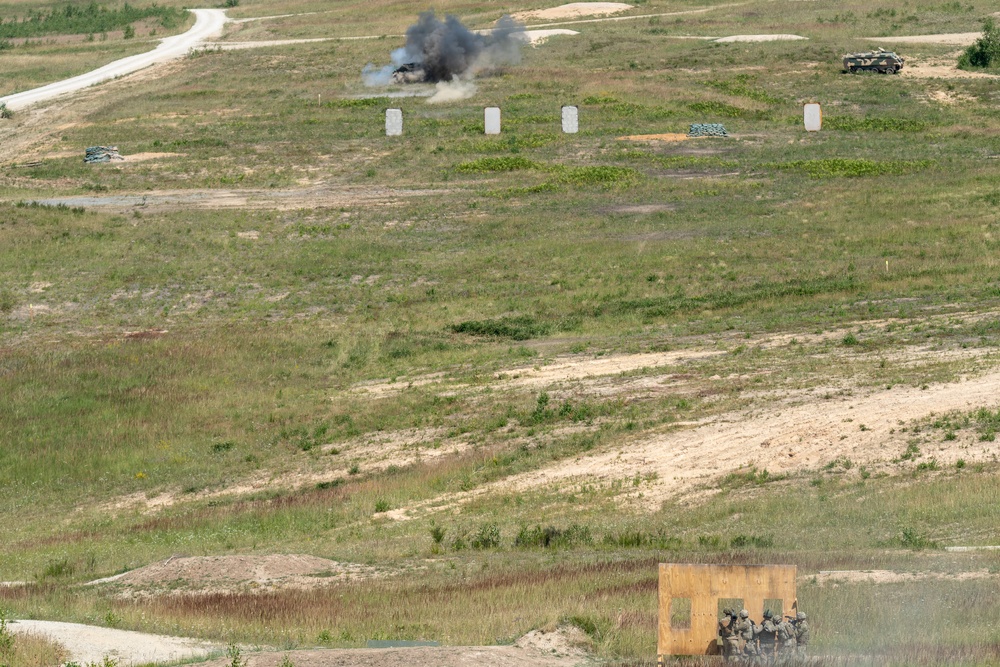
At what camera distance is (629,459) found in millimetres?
30312

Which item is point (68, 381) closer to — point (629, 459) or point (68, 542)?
point (68, 542)

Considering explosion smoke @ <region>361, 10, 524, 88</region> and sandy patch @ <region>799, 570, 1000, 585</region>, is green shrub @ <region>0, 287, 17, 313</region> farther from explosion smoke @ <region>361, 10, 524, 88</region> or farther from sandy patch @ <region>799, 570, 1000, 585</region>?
explosion smoke @ <region>361, 10, 524, 88</region>

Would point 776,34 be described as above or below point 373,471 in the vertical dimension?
above

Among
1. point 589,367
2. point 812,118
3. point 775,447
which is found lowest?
point 589,367

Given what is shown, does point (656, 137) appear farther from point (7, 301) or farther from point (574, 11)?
point (574, 11)

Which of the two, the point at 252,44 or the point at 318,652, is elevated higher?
the point at 252,44

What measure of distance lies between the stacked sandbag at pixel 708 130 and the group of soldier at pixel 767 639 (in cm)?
5167

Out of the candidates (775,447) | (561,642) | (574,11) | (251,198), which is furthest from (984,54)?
A: (561,642)

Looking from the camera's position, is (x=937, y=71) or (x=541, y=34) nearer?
(x=937, y=71)

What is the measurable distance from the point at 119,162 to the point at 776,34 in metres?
43.9

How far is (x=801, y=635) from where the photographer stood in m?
16.7

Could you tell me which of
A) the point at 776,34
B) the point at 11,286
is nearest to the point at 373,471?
the point at 11,286

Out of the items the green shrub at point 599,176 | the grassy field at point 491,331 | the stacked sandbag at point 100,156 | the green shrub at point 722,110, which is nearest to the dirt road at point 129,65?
the grassy field at point 491,331

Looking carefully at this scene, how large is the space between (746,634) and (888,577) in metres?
4.77
